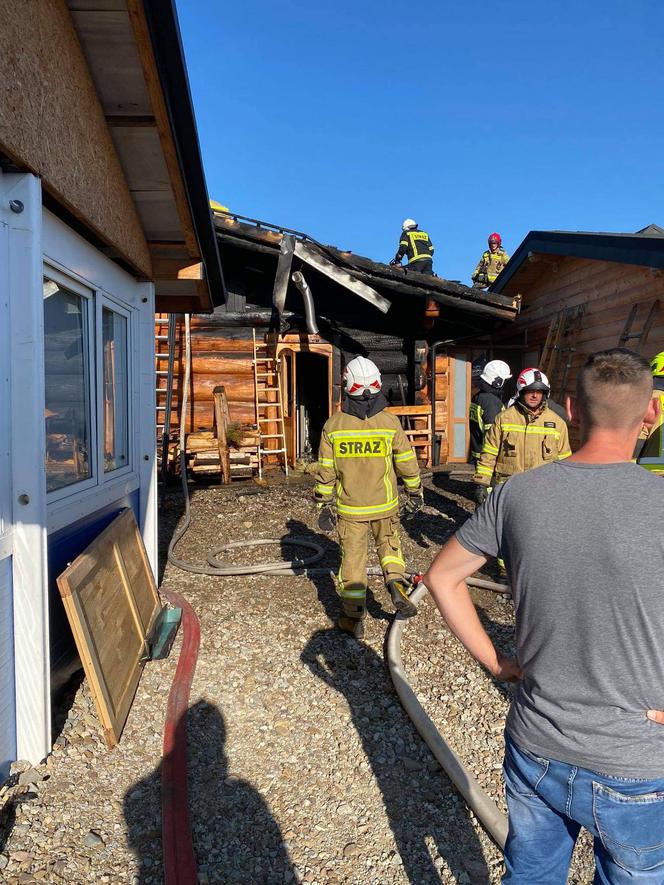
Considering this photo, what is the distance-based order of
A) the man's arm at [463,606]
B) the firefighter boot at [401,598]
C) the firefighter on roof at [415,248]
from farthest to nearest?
1. the firefighter on roof at [415,248]
2. the firefighter boot at [401,598]
3. the man's arm at [463,606]

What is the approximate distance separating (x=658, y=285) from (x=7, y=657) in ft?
23.6

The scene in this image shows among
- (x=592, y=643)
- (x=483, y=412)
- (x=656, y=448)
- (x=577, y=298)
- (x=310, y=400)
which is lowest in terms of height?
(x=592, y=643)

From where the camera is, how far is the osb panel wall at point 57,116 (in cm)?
227

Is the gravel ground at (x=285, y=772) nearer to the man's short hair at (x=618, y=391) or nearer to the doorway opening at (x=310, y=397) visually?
the man's short hair at (x=618, y=391)

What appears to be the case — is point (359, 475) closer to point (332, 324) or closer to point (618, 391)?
point (618, 391)

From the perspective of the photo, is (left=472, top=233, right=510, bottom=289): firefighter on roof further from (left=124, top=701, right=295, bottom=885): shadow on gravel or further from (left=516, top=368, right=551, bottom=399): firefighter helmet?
(left=124, top=701, right=295, bottom=885): shadow on gravel

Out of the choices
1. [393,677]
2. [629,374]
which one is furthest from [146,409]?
[629,374]

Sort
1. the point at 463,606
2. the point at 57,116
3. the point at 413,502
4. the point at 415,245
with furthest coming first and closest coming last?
the point at 415,245, the point at 413,502, the point at 57,116, the point at 463,606

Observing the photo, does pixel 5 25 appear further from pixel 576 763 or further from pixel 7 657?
pixel 576 763

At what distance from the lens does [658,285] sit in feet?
21.9

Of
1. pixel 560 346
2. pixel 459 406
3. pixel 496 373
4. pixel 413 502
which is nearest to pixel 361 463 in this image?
pixel 413 502

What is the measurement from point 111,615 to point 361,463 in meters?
1.94

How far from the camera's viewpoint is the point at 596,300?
8.23m

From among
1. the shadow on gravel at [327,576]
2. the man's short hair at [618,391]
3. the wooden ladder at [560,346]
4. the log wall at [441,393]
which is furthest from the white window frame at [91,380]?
the log wall at [441,393]
